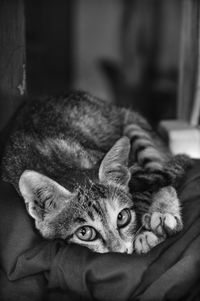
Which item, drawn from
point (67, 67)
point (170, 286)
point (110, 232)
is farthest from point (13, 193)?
point (67, 67)

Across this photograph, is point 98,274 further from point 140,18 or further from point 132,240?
point 140,18

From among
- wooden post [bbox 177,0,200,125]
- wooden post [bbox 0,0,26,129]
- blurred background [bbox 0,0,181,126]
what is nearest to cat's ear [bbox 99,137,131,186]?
wooden post [bbox 0,0,26,129]

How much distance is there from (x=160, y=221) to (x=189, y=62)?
1569 mm

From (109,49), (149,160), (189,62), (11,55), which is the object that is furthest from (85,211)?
(109,49)

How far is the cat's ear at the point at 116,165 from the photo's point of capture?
1.77 meters

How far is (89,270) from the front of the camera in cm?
148

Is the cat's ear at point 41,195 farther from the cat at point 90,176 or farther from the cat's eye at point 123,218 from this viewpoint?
the cat's eye at point 123,218

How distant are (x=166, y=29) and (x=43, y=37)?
88.9 inches

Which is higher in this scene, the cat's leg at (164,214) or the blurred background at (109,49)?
the cat's leg at (164,214)

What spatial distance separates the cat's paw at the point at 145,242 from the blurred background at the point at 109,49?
439 centimetres

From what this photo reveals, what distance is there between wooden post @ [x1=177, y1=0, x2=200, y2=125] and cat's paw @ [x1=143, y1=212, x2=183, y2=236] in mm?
1182

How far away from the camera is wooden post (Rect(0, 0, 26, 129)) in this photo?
6.08 ft

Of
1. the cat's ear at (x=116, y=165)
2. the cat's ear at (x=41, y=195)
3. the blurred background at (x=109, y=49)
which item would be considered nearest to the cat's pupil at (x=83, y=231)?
the cat's ear at (x=41, y=195)

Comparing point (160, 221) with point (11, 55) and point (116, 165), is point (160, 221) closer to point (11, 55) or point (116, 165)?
point (116, 165)
